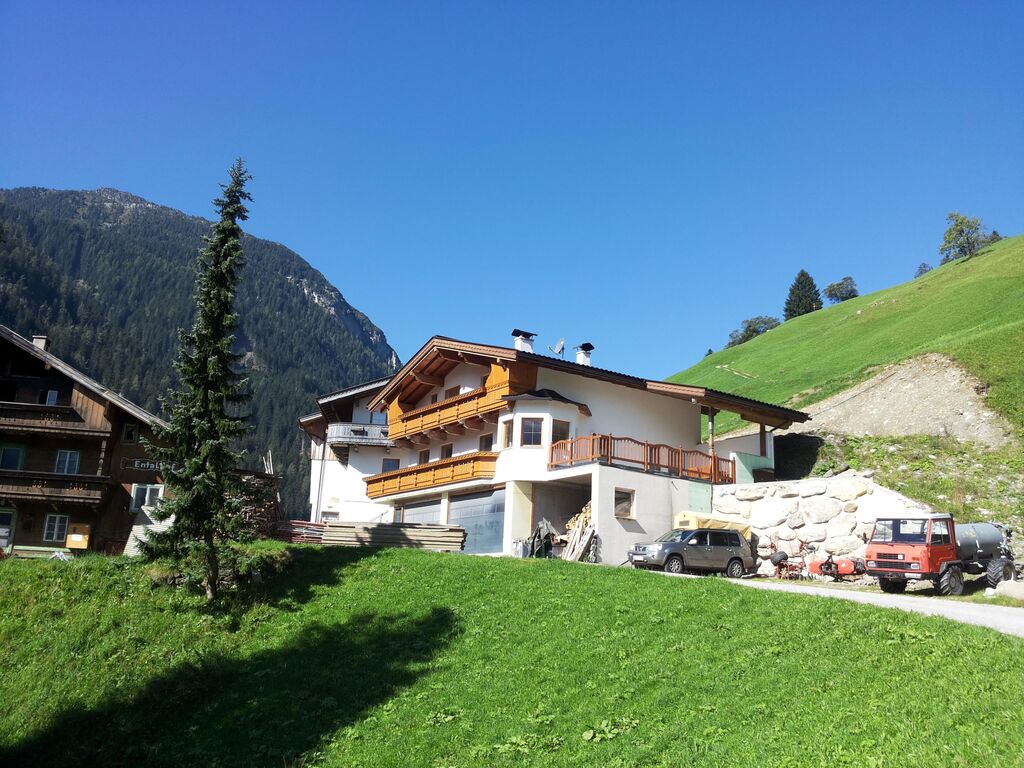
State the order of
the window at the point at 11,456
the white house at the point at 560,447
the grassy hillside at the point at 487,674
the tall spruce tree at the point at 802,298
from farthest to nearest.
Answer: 1. the tall spruce tree at the point at 802,298
2. the window at the point at 11,456
3. the white house at the point at 560,447
4. the grassy hillside at the point at 487,674

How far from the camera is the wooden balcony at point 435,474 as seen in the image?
34.2 m

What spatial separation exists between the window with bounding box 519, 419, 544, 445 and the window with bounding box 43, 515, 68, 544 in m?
23.4

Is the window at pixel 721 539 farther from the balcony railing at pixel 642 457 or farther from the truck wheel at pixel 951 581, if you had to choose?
the truck wheel at pixel 951 581

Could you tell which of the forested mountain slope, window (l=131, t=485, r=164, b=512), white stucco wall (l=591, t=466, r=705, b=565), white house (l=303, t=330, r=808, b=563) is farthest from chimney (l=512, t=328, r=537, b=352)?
the forested mountain slope

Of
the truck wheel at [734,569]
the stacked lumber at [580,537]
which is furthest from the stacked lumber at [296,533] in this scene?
the truck wheel at [734,569]

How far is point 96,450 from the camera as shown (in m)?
40.6

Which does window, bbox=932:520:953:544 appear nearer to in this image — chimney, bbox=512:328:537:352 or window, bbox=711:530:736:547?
window, bbox=711:530:736:547

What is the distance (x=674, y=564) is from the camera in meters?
25.2

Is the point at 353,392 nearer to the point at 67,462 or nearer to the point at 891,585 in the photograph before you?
the point at 67,462

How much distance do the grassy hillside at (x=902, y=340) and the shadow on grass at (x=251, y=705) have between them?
33223 mm

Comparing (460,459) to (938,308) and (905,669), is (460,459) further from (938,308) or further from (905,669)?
(938,308)

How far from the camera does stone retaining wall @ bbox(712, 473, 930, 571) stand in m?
26.8

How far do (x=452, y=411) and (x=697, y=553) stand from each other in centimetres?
1568

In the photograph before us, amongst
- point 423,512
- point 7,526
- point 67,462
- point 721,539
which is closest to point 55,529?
point 7,526
